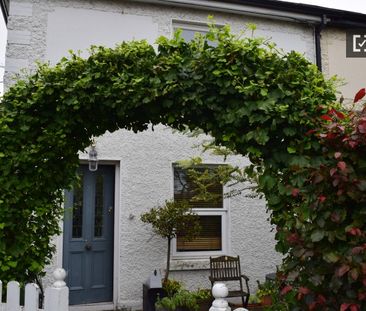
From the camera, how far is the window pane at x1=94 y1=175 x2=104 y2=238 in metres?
7.05

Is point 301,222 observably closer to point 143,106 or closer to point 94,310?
point 143,106

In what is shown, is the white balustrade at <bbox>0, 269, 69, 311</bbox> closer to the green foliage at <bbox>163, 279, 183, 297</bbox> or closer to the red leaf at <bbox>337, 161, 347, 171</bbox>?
the red leaf at <bbox>337, 161, 347, 171</bbox>

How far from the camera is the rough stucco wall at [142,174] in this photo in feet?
21.9

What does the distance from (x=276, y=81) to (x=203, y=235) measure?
4.77 m

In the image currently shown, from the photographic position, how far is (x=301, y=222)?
235 cm

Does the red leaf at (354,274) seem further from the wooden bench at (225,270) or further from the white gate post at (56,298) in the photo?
the wooden bench at (225,270)

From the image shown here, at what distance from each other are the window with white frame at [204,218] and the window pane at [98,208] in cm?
133

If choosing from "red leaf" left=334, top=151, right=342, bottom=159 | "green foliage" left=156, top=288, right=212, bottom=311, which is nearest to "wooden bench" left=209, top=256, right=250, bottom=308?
"green foliage" left=156, top=288, right=212, bottom=311

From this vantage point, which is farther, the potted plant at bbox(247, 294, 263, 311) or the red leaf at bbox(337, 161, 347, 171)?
the potted plant at bbox(247, 294, 263, 311)

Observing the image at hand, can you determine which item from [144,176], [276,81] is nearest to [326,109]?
[276,81]

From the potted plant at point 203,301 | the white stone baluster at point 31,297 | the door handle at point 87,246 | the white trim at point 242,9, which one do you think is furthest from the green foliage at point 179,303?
the white trim at point 242,9

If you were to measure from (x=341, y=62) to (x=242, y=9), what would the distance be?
238cm

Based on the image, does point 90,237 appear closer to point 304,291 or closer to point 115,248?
point 115,248

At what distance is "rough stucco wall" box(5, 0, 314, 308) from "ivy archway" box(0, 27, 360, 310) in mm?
3006
